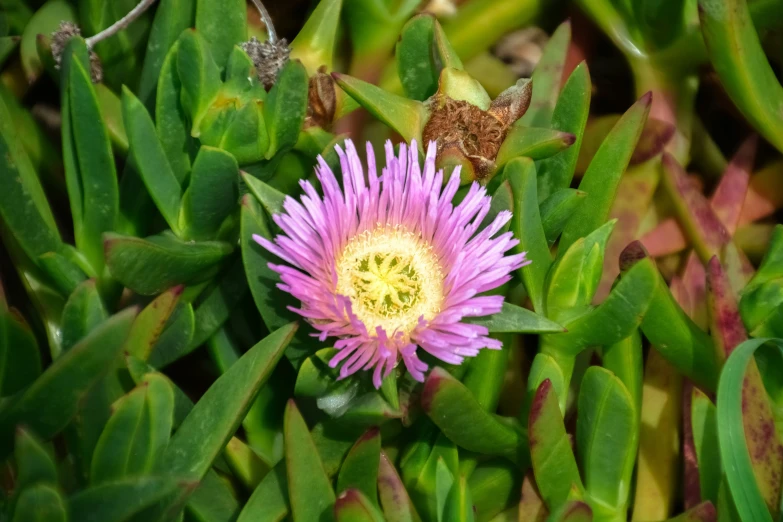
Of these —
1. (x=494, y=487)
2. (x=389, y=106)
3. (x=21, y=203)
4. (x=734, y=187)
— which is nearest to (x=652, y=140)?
(x=734, y=187)

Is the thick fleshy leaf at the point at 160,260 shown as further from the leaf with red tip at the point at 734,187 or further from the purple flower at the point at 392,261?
the leaf with red tip at the point at 734,187

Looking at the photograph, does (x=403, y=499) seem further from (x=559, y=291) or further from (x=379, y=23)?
(x=379, y=23)

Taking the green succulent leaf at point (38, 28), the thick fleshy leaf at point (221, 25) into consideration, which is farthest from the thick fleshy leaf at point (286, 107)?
the green succulent leaf at point (38, 28)

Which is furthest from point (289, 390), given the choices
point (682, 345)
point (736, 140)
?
point (736, 140)

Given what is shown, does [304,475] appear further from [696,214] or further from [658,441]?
[696,214]

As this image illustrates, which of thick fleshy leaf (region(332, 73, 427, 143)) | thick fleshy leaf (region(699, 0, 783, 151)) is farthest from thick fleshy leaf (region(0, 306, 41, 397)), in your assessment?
thick fleshy leaf (region(699, 0, 783, 151))
